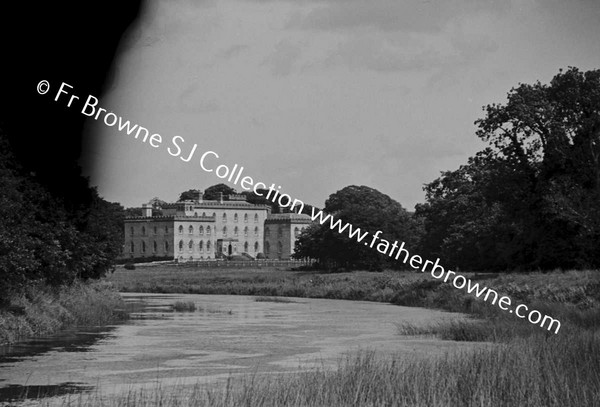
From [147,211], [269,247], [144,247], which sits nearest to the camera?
[144,247]

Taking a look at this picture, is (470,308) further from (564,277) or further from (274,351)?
(274,351)

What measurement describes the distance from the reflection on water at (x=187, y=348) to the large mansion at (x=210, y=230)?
112066 mm

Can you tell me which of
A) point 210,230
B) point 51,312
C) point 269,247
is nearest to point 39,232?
point 51,312

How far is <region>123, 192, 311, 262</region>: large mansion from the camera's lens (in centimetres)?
15025

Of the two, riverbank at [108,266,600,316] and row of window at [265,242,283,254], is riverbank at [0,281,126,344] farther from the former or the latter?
row of window at [265,242,283,254]

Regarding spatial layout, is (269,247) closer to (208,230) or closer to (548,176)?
(208,230)

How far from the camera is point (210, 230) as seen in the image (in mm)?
157375

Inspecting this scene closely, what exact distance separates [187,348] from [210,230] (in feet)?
439

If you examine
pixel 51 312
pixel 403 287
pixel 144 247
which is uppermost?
pixel 144 247

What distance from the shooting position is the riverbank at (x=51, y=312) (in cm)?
2491

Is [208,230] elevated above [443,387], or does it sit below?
above

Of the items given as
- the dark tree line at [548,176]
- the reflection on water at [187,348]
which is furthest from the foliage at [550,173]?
the reflection on water at [187,348]

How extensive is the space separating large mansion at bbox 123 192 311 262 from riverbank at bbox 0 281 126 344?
10870 cm

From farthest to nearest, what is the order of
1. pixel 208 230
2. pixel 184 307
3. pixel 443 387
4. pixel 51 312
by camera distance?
pixel 208 230 < pixel 184 307 < pixel 51 312 < pixel 443 387
